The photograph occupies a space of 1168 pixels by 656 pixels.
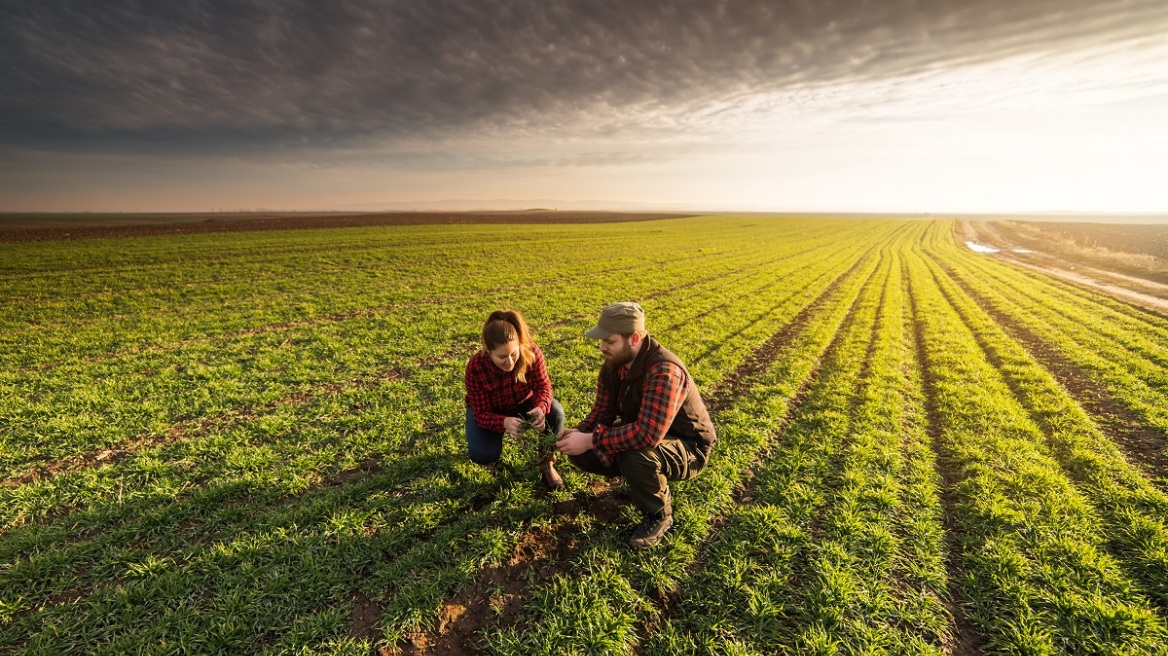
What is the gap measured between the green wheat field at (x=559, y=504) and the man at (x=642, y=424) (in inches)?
27.3

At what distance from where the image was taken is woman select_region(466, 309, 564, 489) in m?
5.12

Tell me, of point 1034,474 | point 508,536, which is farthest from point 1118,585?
point 508,536

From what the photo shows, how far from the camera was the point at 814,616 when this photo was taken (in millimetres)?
4133

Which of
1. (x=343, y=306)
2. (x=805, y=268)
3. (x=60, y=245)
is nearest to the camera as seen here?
(x=343, y=306)

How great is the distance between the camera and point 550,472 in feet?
18.9

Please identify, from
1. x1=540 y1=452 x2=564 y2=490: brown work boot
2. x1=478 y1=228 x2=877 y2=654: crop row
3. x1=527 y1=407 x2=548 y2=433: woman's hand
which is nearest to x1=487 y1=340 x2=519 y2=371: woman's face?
x1=527 y1=407 x2=548 y2=433: woman's hand

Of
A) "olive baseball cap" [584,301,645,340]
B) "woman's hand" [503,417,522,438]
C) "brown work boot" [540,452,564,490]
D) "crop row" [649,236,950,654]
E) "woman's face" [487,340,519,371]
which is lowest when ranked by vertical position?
"crop row" [649,236,950,654]

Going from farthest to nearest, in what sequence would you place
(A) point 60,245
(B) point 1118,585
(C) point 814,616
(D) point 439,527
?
(A) point 60,245 < (D) point 439,527 < (B) point 1118,585 < (C) point 814,616

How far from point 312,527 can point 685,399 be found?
15.4ft

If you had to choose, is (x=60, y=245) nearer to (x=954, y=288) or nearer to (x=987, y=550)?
(x=987, y=550)

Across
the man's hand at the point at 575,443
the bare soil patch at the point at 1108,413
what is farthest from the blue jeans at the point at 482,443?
the bare soil patch at the point at 1108,413

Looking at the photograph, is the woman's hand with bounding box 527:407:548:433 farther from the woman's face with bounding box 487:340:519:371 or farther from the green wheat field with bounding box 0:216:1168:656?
the green wheat field with bounding box 0:216:1168:656

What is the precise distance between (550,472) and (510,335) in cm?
205

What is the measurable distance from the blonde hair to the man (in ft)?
3.25
